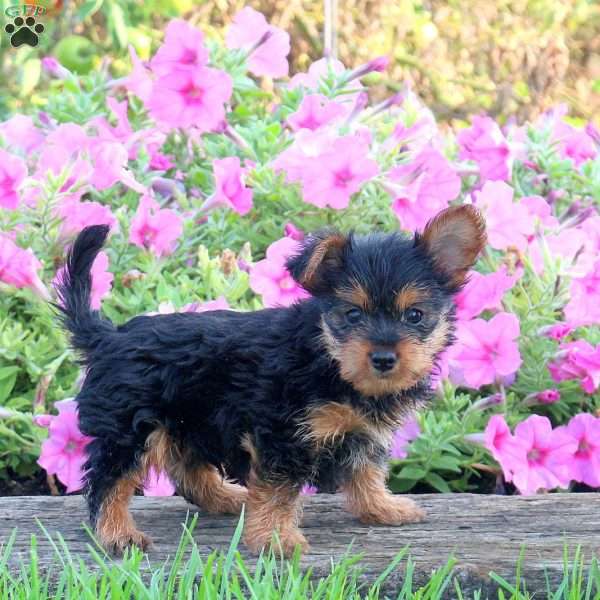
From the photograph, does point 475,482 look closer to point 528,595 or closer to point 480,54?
point 528,595

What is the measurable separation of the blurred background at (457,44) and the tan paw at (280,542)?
24.8 feet

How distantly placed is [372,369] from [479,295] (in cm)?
150

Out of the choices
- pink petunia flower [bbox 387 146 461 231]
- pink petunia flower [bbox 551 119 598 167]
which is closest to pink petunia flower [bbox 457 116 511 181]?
pink petunia flower [bbox 387 146 461 231]

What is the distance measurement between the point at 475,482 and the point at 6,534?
2.15 m

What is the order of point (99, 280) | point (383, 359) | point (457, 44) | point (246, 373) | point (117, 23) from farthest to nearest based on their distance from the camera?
point (457, 44) → point (117, 23) → point (99, 280) → point (246, 373) → point (383, 359)

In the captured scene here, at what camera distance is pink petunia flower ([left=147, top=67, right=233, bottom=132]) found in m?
5.71

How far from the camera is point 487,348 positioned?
480cm

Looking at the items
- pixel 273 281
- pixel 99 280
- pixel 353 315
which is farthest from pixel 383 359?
pixel 99 280

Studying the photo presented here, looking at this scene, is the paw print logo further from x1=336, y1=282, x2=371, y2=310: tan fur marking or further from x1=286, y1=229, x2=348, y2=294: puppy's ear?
x1=336, y1=282, x2=371, y2=310: tan fur marking

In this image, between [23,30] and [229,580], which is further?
[23,30]

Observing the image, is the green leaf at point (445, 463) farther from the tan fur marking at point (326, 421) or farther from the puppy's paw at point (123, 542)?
the puppy's paw at point (123, 542)

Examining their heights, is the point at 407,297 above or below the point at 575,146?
above

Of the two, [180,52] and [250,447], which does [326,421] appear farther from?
[180,52]

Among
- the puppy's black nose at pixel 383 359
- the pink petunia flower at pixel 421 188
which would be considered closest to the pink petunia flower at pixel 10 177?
the pink petunia flower at pixel 421 188
